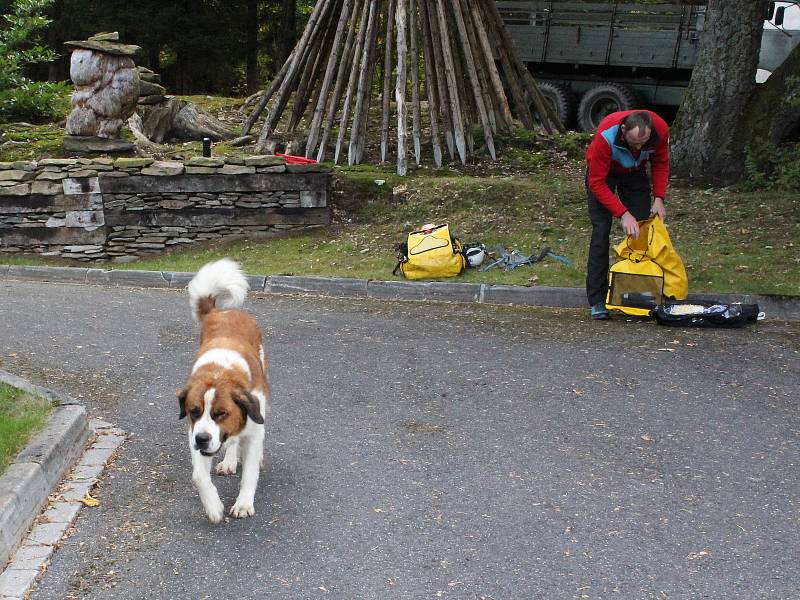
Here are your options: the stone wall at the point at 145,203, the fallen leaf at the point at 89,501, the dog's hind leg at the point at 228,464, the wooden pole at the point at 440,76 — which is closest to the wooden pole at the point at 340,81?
the wooden pole at the point at 440,76

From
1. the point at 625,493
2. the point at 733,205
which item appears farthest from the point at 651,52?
the point at 625,493

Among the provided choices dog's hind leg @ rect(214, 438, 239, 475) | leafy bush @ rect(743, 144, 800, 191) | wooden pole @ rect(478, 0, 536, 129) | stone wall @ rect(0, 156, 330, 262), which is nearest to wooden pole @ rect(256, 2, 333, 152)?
stone wall @ rect(0, 156, 330, 262)

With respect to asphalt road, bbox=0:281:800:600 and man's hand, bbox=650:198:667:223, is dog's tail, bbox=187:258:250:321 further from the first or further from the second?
man's hand, bbox=650:198:667:223

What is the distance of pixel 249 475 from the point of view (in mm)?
4715

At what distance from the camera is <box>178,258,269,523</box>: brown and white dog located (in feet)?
14.3

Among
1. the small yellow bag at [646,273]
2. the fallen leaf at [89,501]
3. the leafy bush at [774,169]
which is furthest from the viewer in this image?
the leafy bush at [774,169]

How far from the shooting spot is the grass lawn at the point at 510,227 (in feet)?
33.1

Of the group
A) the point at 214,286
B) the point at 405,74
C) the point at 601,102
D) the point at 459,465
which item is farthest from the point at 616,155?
the point at 601,102

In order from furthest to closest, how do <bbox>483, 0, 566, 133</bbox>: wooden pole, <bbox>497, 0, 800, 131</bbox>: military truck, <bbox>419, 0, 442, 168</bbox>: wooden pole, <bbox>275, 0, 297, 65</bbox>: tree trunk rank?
<bbox>275, 0, 297, 65</bbox>: tree trunk, <bbox>497, 0, 800, 131</bbox>: military truck, <bbox>483, 0, 566, 133</bbox>: wooden pole, <bbox>419, 0, 442, 168</bbox>: wooden pole

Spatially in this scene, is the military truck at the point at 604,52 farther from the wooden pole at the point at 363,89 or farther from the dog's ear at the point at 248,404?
the dog's ear at the point at 248,404

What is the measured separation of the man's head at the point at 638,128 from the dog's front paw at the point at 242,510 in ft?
15.8

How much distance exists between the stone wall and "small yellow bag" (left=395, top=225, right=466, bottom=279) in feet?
8.63

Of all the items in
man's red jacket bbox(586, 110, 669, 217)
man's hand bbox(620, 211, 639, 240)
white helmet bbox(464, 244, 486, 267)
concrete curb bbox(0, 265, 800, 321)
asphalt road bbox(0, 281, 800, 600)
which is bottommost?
concrete curb bbox(0, 265, 800, 321)

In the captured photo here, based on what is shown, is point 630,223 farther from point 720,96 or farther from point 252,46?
point 252,46
